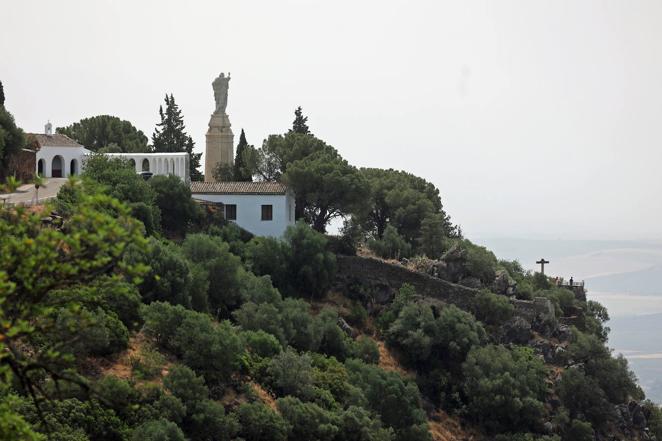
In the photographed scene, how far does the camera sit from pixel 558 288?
6612 cm

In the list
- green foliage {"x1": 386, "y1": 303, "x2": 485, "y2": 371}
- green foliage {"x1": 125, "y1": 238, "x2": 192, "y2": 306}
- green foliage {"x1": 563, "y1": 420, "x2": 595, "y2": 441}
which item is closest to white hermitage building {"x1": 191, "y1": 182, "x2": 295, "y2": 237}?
green foliage {"x1": 386, "y1": 303, "x2": 485, "y2": 371}

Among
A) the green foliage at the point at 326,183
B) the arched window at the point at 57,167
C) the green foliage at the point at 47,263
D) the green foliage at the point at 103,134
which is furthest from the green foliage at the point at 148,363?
the green foliage at the point at 103,134

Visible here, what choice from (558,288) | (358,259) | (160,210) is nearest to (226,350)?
(160,210)

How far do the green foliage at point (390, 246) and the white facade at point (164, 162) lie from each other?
8.70 meters

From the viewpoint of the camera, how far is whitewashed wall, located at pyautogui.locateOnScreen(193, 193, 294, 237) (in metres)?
56.6

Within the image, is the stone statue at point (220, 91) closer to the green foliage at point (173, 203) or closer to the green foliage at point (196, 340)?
the green foliage at point (173, 203)

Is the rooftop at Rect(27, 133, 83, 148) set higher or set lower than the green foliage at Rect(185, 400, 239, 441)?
higher

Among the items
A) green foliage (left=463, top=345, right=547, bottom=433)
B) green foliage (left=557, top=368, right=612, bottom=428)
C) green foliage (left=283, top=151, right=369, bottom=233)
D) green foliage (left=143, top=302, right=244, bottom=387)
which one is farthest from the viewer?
green foliage (left=283, top=151, right=369, bottom=233)

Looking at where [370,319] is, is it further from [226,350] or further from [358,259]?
[226,350]

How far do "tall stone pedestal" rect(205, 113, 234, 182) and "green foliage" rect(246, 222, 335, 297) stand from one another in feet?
36.8

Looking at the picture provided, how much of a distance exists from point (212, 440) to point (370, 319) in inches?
725

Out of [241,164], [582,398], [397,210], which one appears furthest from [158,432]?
[397,210]

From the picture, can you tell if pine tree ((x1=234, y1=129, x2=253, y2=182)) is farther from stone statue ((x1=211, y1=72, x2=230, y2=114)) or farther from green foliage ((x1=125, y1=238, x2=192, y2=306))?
green foliage ((x1=125, y1=238, x2=192, y2=306))

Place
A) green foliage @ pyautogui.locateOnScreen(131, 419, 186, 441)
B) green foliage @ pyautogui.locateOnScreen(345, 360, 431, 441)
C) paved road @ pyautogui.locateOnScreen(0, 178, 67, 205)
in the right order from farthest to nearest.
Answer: paved road @ pyautogui.locateOnScreen(0, 178, 67, 205), green foliage @ pyautogui.locateOnScreen(345, 360, 431, 441), green foliage @ pyautogui.locateOnScreen(131, 419, 186, 441)
